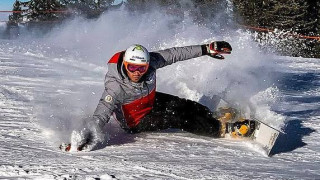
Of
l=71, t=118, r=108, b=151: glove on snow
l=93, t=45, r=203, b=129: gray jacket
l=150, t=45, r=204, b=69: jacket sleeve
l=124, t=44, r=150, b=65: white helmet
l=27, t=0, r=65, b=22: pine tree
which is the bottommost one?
l=71, t=118, r=108, b=151: glove on snow

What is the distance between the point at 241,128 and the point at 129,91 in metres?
1.33

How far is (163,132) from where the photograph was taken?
5191mm

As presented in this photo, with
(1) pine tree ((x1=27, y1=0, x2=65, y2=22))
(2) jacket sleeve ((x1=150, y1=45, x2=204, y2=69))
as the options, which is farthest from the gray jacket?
(1) pine tree ((x1=27, y1=0, x2=65, y2=22))

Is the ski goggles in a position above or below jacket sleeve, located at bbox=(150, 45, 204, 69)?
below

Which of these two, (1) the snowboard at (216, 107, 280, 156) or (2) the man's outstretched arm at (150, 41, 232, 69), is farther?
(2) the man's outstretched arm at (150, 41, 232, 69)

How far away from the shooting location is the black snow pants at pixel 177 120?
5086 millimetres

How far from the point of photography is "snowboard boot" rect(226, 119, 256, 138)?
4902mm

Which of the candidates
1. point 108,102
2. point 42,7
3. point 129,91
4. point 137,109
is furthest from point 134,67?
point 42,7

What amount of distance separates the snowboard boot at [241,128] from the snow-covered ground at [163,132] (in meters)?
0.18

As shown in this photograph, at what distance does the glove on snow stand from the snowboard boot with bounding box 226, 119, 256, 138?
1538mm

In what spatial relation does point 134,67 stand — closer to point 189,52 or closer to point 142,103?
point 142,103

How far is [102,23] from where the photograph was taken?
19016 mm

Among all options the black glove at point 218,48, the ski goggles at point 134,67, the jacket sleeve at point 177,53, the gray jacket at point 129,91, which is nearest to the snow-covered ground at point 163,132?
the gray jacket at point 129,91

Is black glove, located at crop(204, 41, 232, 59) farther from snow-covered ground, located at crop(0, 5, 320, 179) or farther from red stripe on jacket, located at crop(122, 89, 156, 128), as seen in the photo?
snow-covered ground, located at crop(0, 5, 320, 179)
